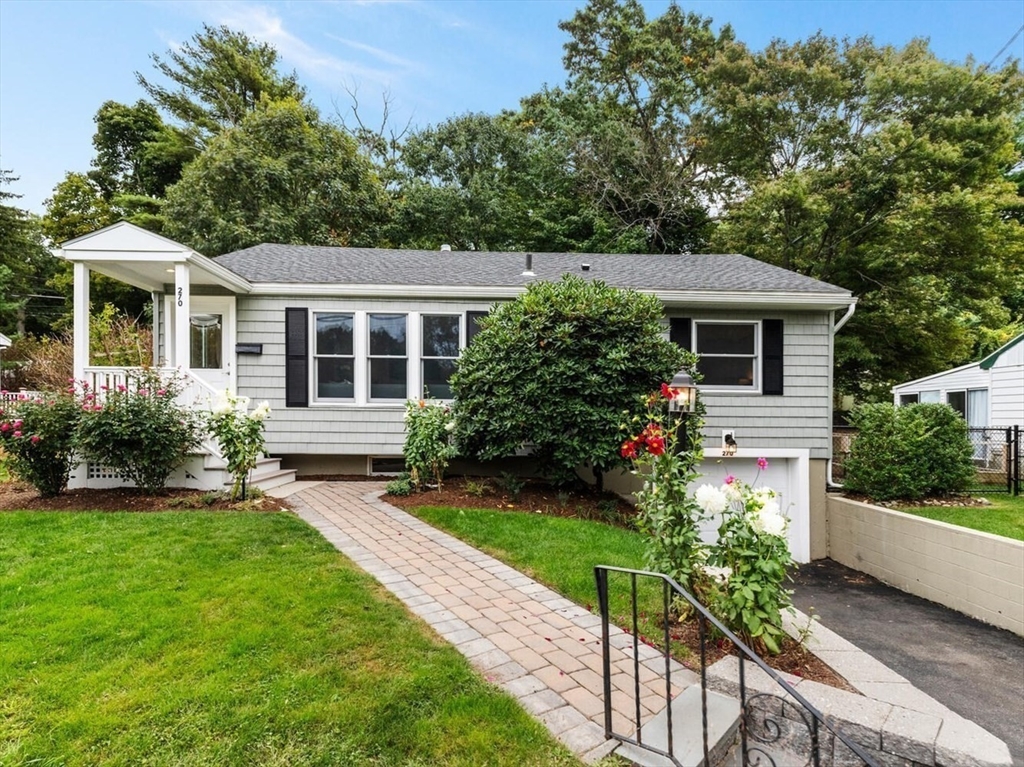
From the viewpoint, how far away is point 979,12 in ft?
33.1

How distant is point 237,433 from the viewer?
5.82 meters

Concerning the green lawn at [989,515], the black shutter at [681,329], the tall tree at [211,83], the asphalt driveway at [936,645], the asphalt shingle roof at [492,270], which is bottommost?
the asphalt driveway at [936,645]

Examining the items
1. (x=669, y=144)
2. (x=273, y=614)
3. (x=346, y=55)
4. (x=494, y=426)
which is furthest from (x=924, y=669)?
(x=346, y=55)

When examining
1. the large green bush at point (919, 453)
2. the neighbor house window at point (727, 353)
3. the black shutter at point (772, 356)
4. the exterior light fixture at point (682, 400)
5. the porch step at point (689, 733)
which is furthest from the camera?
the neighbor house window at point (727, 353)

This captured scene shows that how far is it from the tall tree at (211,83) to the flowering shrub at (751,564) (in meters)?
23.4

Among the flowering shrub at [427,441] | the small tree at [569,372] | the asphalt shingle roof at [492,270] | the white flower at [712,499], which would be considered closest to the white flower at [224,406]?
the flowering shrub at [427,441]

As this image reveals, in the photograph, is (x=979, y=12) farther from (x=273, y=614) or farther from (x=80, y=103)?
(x=80, y=103)

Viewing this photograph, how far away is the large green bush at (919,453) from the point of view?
7355 mm

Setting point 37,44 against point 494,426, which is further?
point 37,44

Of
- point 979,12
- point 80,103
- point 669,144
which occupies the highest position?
point 80,103

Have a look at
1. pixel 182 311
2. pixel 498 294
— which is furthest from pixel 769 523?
pixel 182 311

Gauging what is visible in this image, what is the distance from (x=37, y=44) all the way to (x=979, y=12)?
20.3 meters

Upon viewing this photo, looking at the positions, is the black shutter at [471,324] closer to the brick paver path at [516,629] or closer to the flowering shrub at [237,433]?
the flowering shrub at [237,433]

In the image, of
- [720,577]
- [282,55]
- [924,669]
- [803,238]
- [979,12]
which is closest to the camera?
[720,577]
